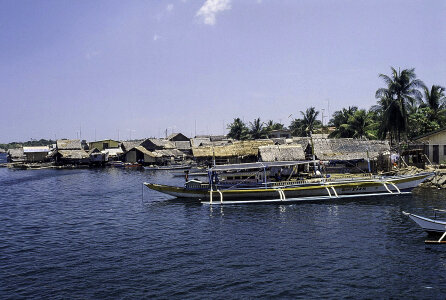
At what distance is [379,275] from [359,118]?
143 ft

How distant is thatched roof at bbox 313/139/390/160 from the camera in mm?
40053

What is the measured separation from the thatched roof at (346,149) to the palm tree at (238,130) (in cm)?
4464

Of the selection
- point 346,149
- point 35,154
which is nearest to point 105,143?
point 35,154

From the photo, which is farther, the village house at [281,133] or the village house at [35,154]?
the village house at [35,154]

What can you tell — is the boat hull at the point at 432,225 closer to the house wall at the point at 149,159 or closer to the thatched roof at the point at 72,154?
the house wall at the point at 149,159

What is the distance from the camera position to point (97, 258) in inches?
746

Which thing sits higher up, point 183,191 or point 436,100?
point 436,100

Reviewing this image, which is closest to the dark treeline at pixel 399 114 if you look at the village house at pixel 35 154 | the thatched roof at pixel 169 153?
the thatched roof at pixel 169 153

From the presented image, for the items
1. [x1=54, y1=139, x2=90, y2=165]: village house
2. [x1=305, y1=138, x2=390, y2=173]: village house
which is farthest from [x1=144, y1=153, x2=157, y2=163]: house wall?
[x1=305, y1=138, x2=390, y2=173]: village house

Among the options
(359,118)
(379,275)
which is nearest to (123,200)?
(379,275)

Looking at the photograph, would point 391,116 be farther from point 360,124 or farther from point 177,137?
point 177,137

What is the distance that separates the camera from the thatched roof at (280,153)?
3619cm

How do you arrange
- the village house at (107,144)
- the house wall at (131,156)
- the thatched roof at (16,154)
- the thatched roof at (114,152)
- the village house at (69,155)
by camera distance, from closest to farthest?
the house wall at (131,156), the village house at (69,155), the thatched roof at (114,152), the thatched roof at (16,154), the village house at (107,144)

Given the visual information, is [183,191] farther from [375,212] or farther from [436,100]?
[436,100]
